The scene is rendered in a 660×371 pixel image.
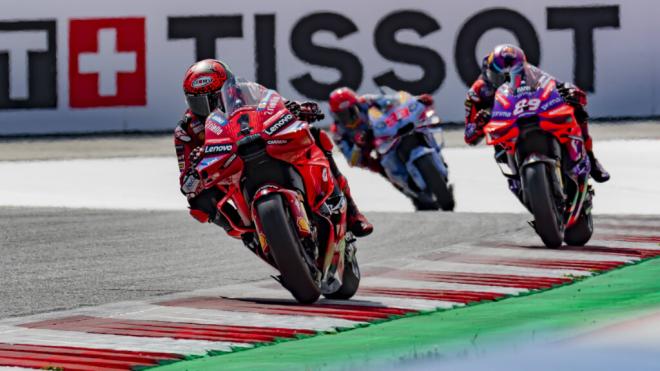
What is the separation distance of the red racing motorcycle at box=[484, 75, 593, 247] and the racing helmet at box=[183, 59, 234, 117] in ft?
10.7

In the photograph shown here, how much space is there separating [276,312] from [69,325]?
1.19m

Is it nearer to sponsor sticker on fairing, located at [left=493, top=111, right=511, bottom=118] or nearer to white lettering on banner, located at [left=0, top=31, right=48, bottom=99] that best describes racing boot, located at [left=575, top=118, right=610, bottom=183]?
sponsor sticker on fairing, located at [left=493, top=111, right=511, bottom=118]

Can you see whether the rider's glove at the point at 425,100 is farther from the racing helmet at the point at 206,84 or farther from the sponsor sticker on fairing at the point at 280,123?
the sponsor sticker on fairing at the point at 280,123

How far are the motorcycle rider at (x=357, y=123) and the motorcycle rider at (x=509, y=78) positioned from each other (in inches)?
172

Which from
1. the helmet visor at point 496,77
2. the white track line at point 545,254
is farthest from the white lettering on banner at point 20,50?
the white track line at point 545,254

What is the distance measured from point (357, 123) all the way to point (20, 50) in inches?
369

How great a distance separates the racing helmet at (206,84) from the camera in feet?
31.1

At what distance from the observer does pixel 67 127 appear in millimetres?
25734

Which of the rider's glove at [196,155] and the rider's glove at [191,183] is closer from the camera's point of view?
the rider's glove at [196,155]

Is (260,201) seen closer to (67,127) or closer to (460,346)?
(460,346)

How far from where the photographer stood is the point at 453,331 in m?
8.05

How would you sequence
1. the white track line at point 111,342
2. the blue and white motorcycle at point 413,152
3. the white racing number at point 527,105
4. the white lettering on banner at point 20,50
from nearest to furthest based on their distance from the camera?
1. the white track line at point 111,342
2. the white racing number at point 527,105
3. the blue and white motorcycle at point 413,152
4. the white lettering on banner at point 20,50

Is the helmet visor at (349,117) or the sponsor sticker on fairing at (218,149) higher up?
the sponsor sticker on fairing at (218,149)

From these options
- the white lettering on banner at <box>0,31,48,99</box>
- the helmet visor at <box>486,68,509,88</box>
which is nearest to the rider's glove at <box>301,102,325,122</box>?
the helmet visor at <box>486,68,509,88</box>
